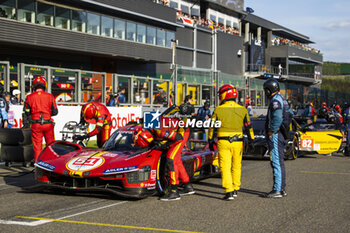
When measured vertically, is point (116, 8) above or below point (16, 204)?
above

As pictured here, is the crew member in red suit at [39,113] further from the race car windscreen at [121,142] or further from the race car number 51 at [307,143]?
the race car number 51 at [307,143]

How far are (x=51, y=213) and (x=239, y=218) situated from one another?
2.39 m

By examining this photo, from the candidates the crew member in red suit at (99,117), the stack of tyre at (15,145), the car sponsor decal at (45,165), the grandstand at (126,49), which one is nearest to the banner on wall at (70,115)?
the grandstand at (126,49)

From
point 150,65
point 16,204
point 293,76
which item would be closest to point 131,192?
point 16,204

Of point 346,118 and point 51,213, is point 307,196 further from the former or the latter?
point 346,118

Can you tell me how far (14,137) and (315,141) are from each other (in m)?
8.35

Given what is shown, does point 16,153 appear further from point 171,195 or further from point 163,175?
point 171,195

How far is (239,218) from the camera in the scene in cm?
617

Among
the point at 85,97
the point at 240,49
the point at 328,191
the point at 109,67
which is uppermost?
the point at 240,49

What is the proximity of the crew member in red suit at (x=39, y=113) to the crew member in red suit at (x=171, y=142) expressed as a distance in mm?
3007

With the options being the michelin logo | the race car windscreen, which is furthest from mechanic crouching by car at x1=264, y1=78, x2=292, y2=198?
the race car windscreen

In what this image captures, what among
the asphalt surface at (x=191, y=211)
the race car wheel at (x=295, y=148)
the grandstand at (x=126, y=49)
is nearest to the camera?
the asphalt surface at (x=191, y=211)

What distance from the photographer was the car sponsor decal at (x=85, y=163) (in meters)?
7.19

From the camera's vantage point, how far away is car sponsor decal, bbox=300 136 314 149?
14.4m
